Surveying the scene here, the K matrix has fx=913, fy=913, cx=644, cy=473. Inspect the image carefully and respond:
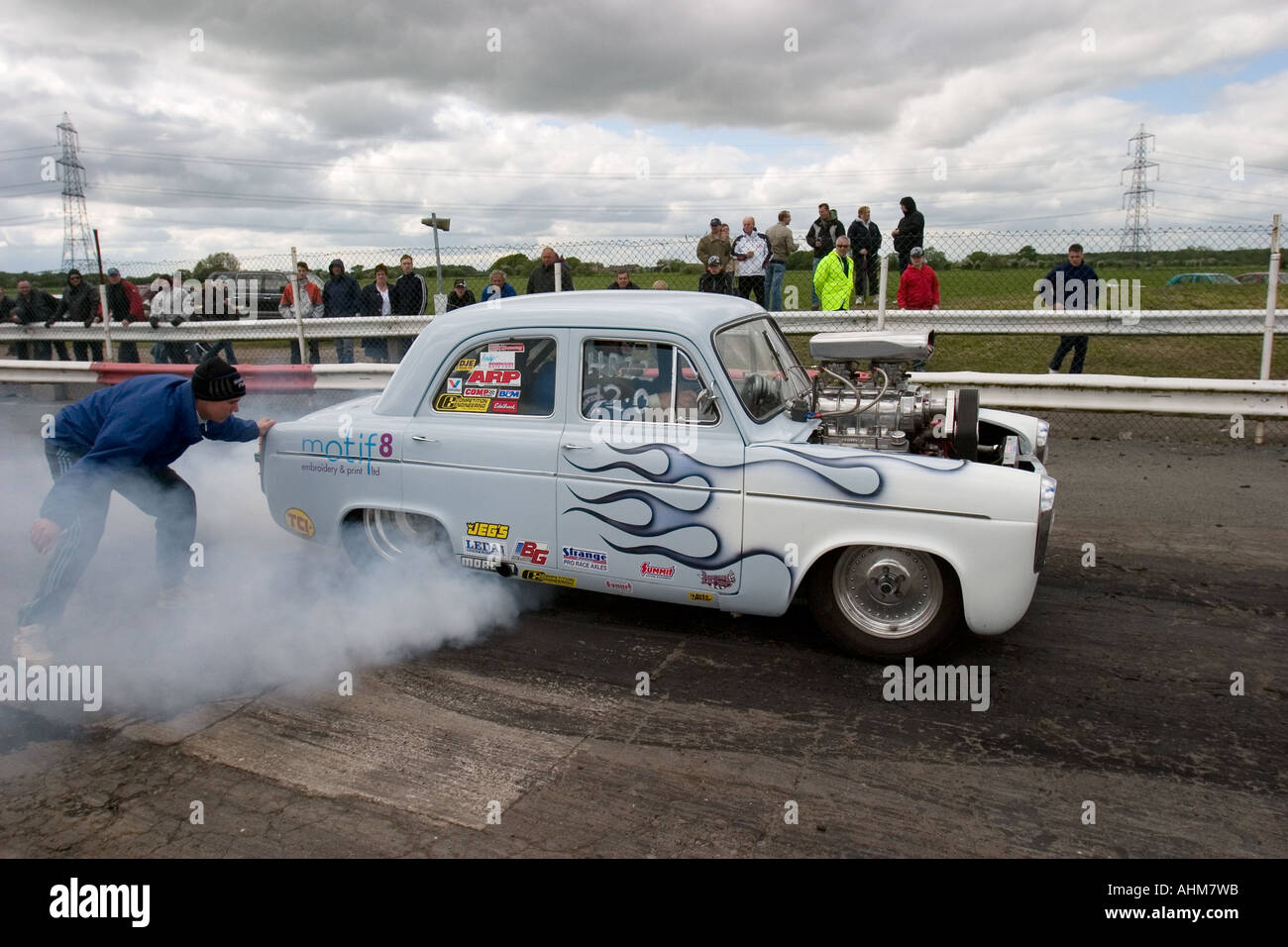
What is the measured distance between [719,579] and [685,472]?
0.56m

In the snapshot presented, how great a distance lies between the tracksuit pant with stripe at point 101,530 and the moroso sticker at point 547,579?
85.3 inches

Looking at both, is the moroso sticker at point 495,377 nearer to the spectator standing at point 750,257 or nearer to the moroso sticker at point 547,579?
the moroso sticker at point 547,579

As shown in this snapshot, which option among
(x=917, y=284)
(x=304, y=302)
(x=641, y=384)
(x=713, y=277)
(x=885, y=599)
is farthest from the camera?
(x=304, y=302)

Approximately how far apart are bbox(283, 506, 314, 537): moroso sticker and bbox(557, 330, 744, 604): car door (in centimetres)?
161

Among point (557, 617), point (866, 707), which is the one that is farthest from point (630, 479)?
point (866, 707)

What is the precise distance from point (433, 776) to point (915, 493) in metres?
A: 2.42

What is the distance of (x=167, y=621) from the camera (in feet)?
16.6

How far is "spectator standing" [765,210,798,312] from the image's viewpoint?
12.9m

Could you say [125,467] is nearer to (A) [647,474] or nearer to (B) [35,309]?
(A) [647,474]

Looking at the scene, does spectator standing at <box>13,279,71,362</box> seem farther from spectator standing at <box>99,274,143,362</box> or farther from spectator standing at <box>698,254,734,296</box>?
spectator standing at <box>698,254,734,296</box>

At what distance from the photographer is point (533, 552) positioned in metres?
4.86

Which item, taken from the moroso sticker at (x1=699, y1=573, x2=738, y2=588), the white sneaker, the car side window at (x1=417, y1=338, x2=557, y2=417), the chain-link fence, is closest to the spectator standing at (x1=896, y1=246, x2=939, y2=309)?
the chain-link fence

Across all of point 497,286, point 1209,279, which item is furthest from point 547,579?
point 1209,279
